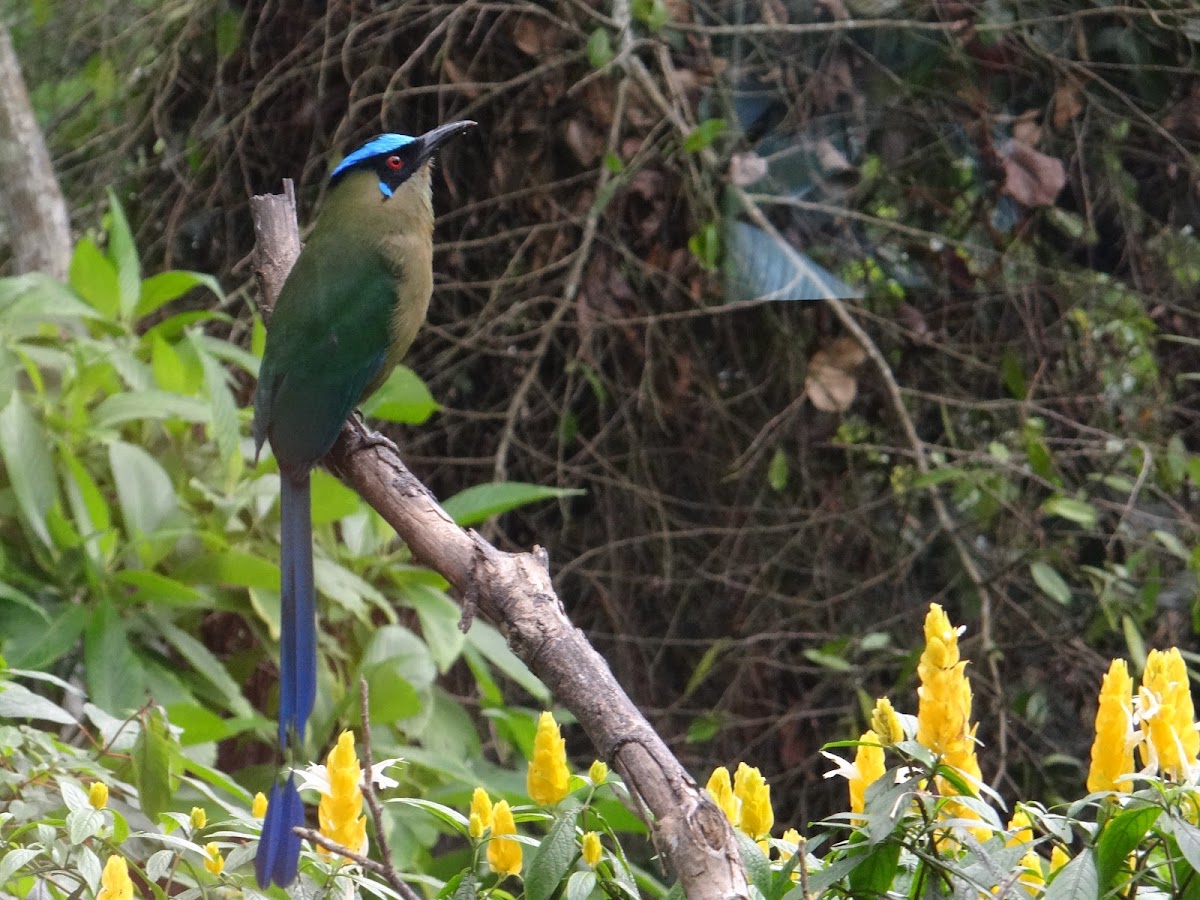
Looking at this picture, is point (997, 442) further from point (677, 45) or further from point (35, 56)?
point (35, 56)

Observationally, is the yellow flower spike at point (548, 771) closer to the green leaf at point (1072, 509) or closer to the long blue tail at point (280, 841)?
the long blue tail at point (280, 841)

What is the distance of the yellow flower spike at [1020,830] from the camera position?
Result: 3.08 ft

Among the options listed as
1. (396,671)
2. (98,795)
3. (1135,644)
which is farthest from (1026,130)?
(98,795)

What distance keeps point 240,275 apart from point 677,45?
102 cm

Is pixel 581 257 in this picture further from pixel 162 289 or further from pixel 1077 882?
pixel 1077 882

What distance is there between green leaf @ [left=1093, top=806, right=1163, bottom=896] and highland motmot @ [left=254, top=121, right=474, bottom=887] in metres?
0.80

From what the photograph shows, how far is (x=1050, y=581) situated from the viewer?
7.79 ft

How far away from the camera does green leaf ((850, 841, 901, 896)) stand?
881 millimetres

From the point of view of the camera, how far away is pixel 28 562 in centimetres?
214

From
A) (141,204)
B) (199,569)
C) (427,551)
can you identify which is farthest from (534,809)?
(141,204)

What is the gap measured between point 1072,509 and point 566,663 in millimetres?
1520

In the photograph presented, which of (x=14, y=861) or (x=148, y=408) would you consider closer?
(x=14, y=861)

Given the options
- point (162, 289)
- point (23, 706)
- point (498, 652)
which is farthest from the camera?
point (162, 289)

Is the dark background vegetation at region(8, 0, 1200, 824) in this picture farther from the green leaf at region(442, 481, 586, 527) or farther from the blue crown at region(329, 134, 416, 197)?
the blue crown at region(329, 134, 416, 197)
